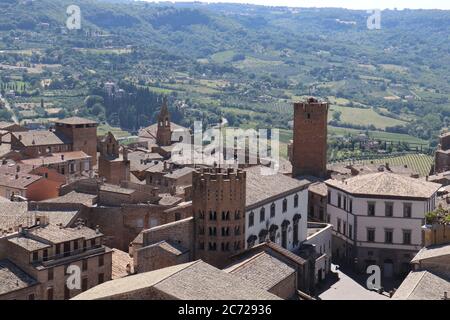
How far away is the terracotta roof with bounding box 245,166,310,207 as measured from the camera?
178ft

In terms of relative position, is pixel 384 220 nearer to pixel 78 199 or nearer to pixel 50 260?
pixel 78 199

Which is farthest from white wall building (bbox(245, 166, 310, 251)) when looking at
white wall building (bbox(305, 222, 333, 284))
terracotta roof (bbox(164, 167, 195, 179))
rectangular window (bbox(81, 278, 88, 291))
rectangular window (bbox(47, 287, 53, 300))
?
terracotta roof (bbox(164, 167, 195, 179))

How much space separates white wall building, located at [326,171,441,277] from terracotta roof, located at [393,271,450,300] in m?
15.7

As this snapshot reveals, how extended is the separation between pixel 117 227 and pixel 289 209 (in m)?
11.5

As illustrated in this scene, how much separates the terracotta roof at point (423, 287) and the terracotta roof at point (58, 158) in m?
45.3

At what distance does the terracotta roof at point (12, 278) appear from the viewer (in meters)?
44.1

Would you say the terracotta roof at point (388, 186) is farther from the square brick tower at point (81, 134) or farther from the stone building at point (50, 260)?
the square brick tower at point (81, 134)

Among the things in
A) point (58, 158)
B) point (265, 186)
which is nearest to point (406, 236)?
point (265, 186)

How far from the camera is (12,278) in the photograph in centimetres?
4509

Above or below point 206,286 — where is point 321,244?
below

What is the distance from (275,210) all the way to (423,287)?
586 inches

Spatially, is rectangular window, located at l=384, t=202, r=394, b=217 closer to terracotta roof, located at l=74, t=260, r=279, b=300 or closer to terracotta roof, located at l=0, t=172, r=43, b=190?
terracotta roof, located at l=74, t=260, r=279, b=300
